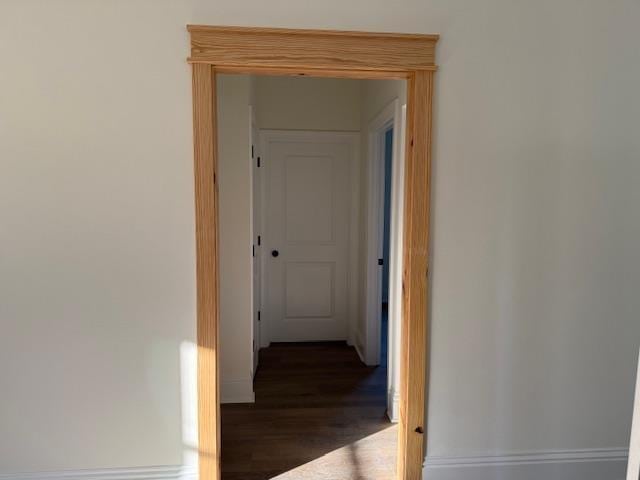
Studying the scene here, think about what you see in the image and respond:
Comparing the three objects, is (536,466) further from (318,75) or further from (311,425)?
(318,75)

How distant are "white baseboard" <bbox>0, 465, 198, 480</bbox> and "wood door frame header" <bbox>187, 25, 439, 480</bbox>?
0.33ft

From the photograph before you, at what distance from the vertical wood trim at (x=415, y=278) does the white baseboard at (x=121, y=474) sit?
1.03m

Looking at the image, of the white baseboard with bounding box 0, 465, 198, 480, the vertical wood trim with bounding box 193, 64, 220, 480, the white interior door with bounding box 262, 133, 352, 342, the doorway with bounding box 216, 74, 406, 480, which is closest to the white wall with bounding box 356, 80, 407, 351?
the doorway with bounding box 216, 74, 406, 480

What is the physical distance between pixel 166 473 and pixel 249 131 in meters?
2.11

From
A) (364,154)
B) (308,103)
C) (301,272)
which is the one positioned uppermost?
(308,103)

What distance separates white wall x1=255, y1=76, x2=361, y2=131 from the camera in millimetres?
3926

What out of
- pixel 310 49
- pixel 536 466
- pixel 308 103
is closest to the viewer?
pixel 310 49

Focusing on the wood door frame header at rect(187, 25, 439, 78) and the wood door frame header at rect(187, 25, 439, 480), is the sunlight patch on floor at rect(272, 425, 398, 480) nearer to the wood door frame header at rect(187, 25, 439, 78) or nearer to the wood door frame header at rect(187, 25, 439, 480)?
the wood door frame header at rect(187, 25, 439, 480)

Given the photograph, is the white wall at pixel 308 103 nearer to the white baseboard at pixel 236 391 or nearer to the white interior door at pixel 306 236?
the white interior door at pixel 306 236

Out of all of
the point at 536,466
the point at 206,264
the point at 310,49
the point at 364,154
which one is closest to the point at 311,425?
the point at 536,466

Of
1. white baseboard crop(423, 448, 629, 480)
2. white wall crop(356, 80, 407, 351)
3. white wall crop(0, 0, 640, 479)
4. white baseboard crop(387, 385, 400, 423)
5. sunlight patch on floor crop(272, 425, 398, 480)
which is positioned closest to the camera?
white wall crop(0, 0, 640, 479)

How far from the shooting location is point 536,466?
211 cm

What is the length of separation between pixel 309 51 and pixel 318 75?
11 centimetres

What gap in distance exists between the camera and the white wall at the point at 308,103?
12.9ft
